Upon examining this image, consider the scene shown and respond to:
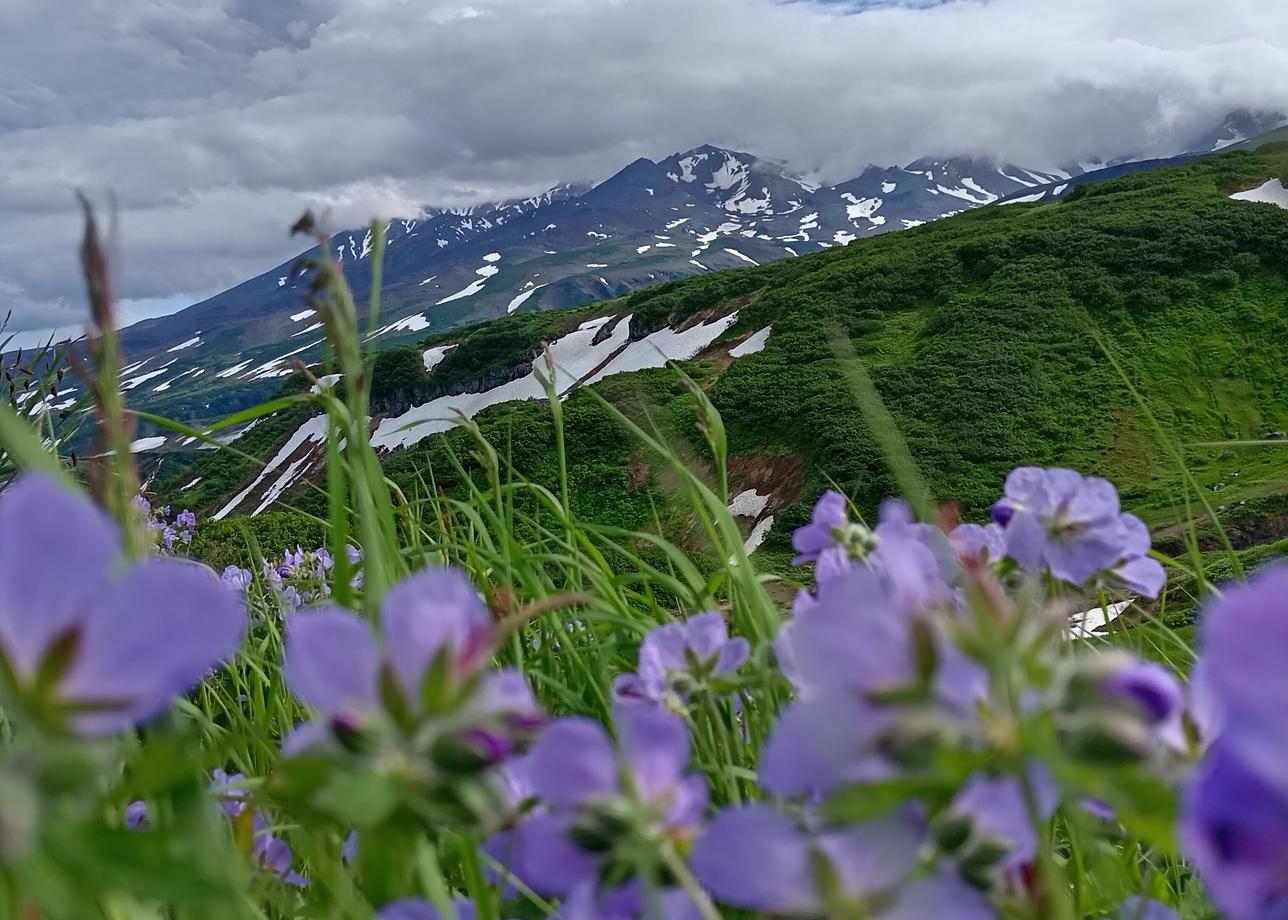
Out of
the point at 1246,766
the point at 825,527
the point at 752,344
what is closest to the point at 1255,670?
the point at 1246,766

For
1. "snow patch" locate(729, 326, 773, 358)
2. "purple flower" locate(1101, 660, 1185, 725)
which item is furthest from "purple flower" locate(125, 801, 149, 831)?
"snow patch" locate(729, 326, 773, 358)

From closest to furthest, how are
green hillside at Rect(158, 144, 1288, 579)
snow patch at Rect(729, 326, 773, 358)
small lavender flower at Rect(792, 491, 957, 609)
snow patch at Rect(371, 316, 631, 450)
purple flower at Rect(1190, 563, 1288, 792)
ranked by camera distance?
purple flower at Rect(1190, 563, 1288, 792) < small lavender flower at Rect(792, 491, 957, 609) < green hillside at Rect(158, 144, 1288, 579) < snow patch at Rect(729, 326, 773, 358) < snow patch at Rect(371, 316, 631, 450)

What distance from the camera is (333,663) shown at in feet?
1.54

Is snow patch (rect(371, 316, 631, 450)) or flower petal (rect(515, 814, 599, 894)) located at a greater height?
flower petal (rect(515, 814, 599, 894))

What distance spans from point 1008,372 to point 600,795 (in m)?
29.0

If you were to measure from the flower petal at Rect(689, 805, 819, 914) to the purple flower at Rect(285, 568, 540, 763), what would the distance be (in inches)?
4.1

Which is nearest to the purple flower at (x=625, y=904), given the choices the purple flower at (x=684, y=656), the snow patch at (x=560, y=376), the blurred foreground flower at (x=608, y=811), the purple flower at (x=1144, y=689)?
the blurred foreground flower at (x=608, y=811)

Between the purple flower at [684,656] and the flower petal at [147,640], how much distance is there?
65cm

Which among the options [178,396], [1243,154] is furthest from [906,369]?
[178,396]

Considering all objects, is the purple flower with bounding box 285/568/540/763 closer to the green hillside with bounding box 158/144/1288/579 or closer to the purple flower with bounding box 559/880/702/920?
the purple flower with bounding box 559/880/702/920

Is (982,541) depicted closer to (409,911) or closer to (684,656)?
(684,656)

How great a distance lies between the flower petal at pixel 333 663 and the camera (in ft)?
1.52

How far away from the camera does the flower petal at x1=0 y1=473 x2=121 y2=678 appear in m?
0.39

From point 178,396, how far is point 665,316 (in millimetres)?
156438
